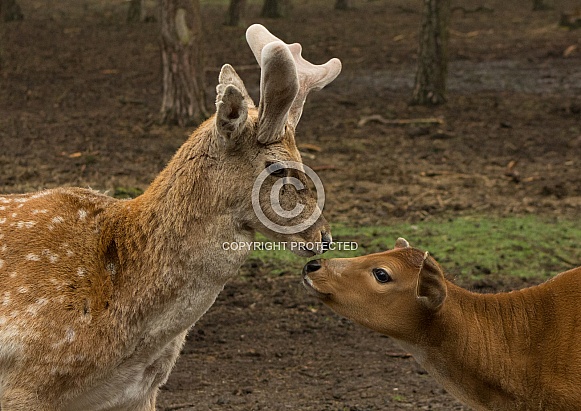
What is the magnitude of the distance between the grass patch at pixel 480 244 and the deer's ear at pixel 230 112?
4035 millimetres

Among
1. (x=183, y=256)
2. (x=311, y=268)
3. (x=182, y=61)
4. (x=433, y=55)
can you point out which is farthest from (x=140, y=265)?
(x=433, y=55)

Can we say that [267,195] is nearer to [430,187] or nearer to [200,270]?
[200,270]

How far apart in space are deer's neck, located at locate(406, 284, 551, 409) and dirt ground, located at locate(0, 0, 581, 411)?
104cm

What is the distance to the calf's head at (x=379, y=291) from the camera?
4629mm

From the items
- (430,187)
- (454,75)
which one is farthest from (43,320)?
(454,75)

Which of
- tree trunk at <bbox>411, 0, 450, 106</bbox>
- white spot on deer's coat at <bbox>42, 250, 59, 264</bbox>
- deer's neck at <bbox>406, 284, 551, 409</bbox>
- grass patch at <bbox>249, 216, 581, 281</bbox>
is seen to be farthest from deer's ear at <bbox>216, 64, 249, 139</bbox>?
tree trunk at <bbox>411, 0, 450, 106</bbox>

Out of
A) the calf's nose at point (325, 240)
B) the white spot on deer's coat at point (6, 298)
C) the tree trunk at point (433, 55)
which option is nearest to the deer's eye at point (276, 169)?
the calf's nose at point (325, 240)

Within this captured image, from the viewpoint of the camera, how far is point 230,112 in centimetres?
396

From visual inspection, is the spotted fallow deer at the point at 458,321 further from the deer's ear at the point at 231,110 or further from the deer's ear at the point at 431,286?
the deer's ear at the point at 231,110

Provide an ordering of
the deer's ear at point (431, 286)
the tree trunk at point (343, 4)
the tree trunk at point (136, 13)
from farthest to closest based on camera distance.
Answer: the tree trunk at point (343, 4), the tree trunk at point (136, 13), the deer's ear at point (431, 286)

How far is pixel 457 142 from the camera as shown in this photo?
12.0 meters

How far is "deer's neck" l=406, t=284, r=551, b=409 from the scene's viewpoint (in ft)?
15.0

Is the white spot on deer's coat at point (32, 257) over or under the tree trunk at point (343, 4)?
under

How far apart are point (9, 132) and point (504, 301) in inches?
352
